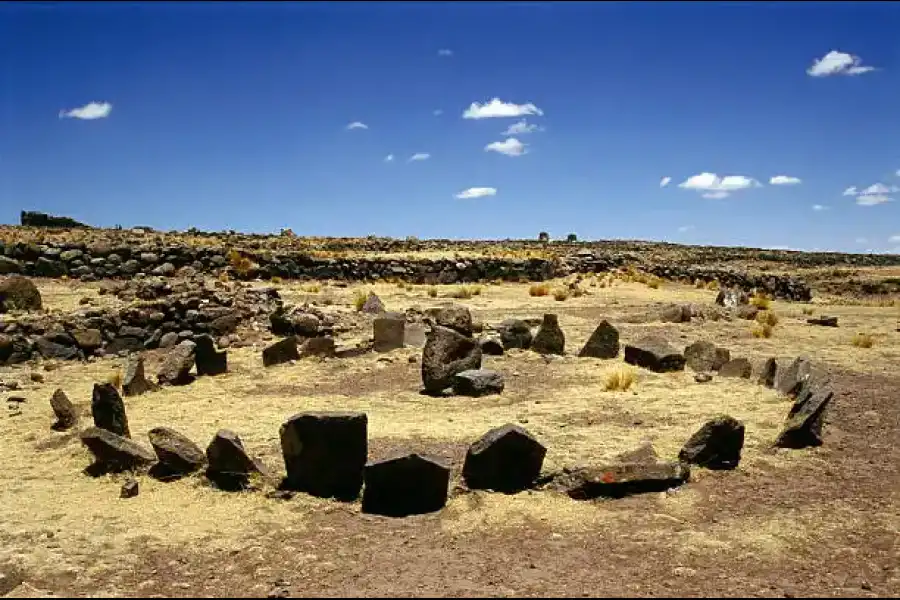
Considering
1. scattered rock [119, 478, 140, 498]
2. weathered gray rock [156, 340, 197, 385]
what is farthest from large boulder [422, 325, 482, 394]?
scattered rock [119, 478, 140, 498]

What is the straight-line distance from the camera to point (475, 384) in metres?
12.7

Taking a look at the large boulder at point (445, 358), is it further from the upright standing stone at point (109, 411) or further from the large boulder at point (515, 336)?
the upright standing stone at point (109, 411)

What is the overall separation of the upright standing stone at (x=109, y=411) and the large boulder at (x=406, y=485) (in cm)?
426

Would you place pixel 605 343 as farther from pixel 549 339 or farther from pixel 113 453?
pixel 113 453

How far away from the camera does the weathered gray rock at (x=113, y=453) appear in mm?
8844

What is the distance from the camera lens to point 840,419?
36.7ft

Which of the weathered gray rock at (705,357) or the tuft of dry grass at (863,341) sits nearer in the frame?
the weathered gray rock at (705,357)

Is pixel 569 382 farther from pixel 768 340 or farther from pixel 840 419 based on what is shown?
pixel 768 340

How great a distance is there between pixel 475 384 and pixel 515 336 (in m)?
4.31

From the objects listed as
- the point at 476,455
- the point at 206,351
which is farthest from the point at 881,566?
the point at 206,351

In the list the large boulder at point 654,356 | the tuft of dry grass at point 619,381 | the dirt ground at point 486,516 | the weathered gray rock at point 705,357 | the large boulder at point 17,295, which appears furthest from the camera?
the large boulder at point 17,295

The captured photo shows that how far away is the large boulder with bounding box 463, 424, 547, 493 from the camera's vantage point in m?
8.18

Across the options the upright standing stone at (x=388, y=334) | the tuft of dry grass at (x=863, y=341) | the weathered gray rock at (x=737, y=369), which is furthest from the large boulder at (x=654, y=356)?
the tuft of dry grass at (x=863, y=341)

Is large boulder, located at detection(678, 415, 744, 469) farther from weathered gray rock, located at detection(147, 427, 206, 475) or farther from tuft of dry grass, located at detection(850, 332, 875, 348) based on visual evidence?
tuft of dry grass, located at detection(850, 332, 875, 348)
